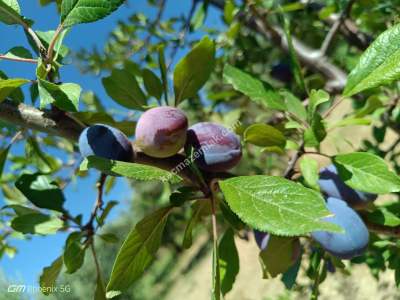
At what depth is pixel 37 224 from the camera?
946 mm

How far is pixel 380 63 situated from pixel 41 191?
28.3 inches

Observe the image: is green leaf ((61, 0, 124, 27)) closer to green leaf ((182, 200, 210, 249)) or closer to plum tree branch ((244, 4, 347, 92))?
green leaf ((182, 200, 210, 249))

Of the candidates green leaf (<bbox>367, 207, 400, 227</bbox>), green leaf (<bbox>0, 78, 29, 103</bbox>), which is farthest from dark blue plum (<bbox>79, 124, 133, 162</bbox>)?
green leaf (<bbox>367, 207, 400, 227</bbox>)

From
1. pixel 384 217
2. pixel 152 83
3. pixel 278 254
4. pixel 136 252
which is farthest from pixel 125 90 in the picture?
pixel 384 217

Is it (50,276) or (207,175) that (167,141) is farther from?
(50,276)

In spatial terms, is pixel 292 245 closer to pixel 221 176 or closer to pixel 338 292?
pixel 221 176

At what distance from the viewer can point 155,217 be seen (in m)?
0.71

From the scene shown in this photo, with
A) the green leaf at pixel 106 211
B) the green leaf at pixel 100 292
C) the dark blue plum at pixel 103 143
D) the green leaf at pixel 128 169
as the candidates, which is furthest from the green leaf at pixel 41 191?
the green leaf at pixel 128 169

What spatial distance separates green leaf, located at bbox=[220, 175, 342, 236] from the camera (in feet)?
1.54

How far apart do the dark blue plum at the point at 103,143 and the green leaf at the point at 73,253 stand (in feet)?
0.98

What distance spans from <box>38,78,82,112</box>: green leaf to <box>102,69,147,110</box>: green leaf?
258 mm

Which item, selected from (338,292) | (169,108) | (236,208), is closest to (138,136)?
(169,108)

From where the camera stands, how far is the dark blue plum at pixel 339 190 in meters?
0.82

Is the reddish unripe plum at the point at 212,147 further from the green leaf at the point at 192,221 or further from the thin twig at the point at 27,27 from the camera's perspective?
the thin twig at the point at 27,27
